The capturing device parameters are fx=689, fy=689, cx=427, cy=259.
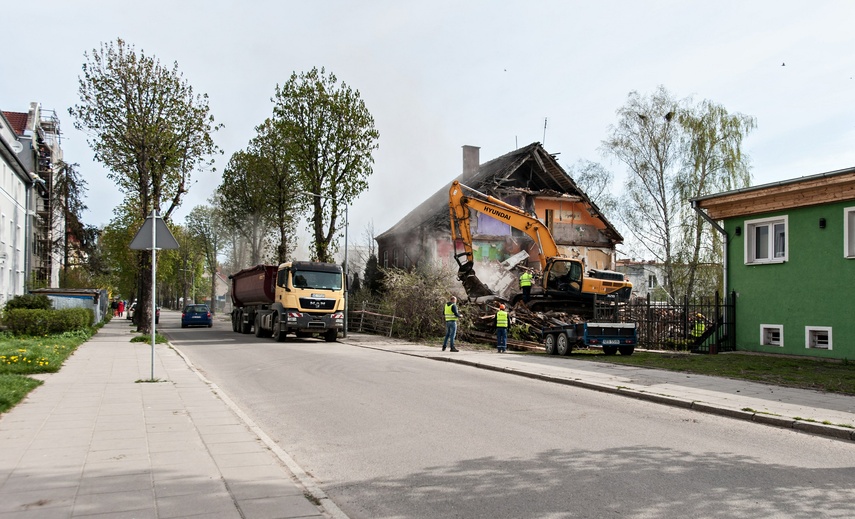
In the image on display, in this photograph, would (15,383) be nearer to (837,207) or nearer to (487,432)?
(487,432)

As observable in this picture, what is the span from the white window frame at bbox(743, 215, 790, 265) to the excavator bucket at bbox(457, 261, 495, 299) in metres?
10.2

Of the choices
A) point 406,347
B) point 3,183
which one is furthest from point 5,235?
point 406,347

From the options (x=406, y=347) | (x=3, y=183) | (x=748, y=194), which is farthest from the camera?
(x=3, y=183)

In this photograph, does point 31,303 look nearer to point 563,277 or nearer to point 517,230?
point 563,277

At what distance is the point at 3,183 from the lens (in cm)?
3519

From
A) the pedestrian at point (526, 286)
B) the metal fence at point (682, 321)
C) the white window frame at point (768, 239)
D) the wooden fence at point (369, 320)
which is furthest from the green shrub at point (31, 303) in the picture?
the white window frame at point (768, 239)

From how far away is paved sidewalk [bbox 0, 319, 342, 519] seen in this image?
197 inches

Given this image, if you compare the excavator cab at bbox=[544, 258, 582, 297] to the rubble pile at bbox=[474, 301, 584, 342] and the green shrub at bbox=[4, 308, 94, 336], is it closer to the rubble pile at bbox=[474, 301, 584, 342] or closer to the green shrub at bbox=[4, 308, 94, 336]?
the rubble pile at bbox=[474, 301, 584, 342]

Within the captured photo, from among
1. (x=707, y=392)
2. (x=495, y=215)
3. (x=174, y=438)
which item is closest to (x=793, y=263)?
(x=707, y=392)

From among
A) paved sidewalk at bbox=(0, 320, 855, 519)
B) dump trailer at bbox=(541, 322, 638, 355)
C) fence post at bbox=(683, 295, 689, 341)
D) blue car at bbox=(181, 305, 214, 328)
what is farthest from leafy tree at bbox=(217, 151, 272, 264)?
paved sidewalk at bbox=(0, 320, 855, 519)

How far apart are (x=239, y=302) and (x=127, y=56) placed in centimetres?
1277

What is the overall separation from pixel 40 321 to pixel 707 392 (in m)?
22.0

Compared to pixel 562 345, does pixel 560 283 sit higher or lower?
higher

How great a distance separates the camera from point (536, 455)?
6.97 metres
